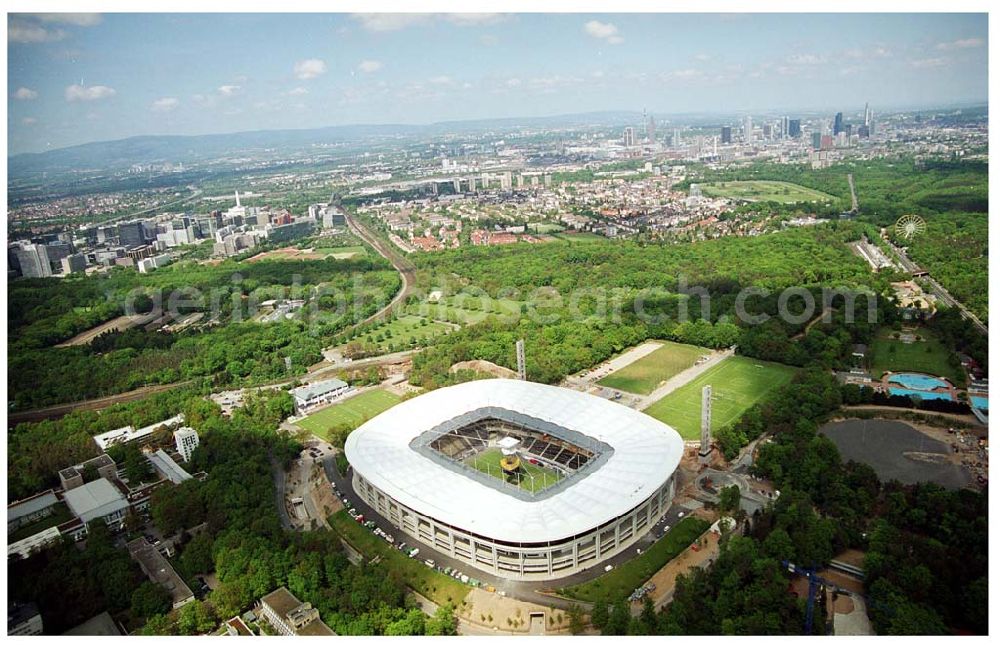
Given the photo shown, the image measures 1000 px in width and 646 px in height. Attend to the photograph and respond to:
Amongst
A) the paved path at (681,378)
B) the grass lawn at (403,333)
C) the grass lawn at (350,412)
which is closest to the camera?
the grass lawn at (350,412)

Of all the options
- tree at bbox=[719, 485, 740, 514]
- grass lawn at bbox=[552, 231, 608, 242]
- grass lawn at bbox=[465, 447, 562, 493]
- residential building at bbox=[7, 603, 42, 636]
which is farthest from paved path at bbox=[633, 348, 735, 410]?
grass lawn at bbox=[552, 231, 608, 242]

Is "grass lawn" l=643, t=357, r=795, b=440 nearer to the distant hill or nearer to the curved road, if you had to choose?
the curved road

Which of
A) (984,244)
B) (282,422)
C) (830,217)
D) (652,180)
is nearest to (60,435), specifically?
(282,422)

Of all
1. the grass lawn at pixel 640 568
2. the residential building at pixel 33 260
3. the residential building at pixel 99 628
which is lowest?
the grass lawn at pixel 640 568

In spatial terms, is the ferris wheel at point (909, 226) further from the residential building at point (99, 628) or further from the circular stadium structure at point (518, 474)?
the residential building at point (99, 628)

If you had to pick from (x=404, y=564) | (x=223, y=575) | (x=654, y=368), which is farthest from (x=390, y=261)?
(x=223, y=575)

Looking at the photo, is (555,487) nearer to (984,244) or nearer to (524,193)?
(984,244)

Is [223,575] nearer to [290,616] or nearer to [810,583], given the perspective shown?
[290,616]

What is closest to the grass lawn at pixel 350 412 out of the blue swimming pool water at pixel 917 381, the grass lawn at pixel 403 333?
the grass lawn at pixel 403 333
